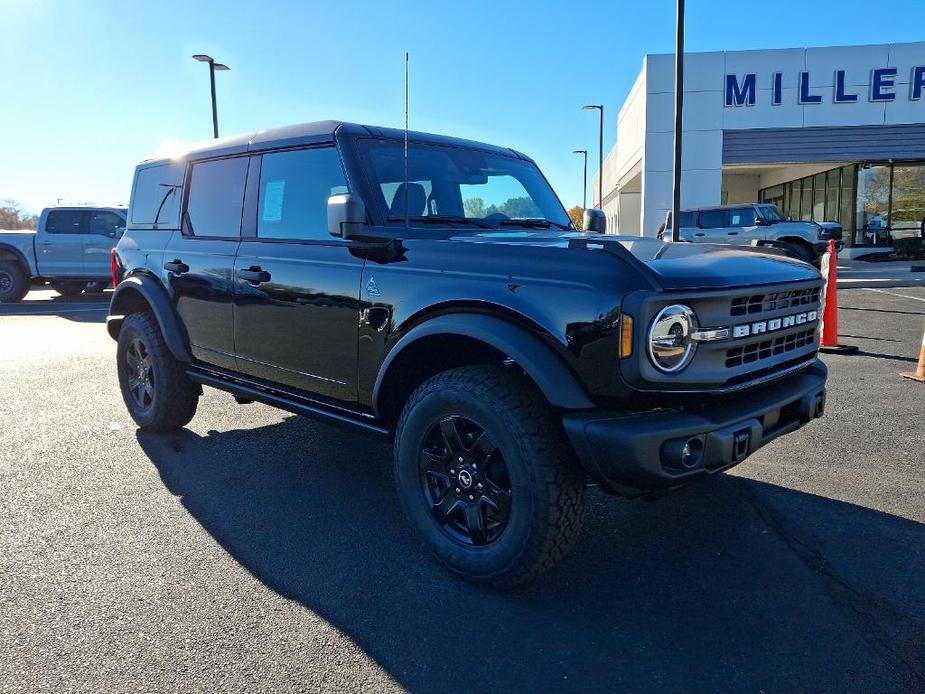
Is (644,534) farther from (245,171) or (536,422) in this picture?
(245,171)

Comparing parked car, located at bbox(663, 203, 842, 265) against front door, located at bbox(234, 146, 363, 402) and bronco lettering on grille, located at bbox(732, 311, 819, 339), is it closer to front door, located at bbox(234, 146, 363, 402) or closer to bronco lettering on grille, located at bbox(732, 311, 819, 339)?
bronco lettering on grille, located at bbox(732, 311, 819, 339)

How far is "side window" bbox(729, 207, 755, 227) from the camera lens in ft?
59.7

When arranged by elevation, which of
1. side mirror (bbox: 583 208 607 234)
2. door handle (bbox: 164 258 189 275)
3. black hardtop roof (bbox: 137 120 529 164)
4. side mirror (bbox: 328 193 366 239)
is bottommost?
door handle (bbox: 164 258 189 275)

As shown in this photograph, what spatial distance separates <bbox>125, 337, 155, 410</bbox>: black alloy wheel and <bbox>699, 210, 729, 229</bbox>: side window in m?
16.3

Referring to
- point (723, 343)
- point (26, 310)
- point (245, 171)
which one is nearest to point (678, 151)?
point (245, 171)

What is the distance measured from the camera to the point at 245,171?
413 cm

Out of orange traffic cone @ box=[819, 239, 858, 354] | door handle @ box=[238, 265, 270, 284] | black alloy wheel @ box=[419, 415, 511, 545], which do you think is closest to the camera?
black alloy wheel @ box=[419, 415, 511, 545]

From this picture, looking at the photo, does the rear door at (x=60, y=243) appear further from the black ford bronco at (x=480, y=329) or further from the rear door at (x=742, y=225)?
the rear door at (x=742, y=225)

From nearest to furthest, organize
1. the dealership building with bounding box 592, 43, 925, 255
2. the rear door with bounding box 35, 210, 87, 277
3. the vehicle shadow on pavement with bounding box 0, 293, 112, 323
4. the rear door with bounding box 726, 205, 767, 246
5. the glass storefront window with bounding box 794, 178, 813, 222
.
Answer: the vehicle shadow on pavement with bounding box 0, 293, 112, 323
the rear door with bounding box 35, 210, 87, 277
the rear door with bounding box 726, 205, 767, 246
the dealership building with bounding box 592, 43, 925, 255
the glass storefront window with bounding box 794, 178, 813, 222

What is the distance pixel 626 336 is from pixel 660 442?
374mm

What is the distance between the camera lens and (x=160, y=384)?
15.7 ft

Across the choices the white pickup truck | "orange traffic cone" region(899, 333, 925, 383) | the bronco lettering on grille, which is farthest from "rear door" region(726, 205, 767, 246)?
the bronco lettering on grille

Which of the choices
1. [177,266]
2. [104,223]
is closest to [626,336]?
[177,266]

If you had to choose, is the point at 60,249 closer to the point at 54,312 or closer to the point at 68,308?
the point at 68,308
